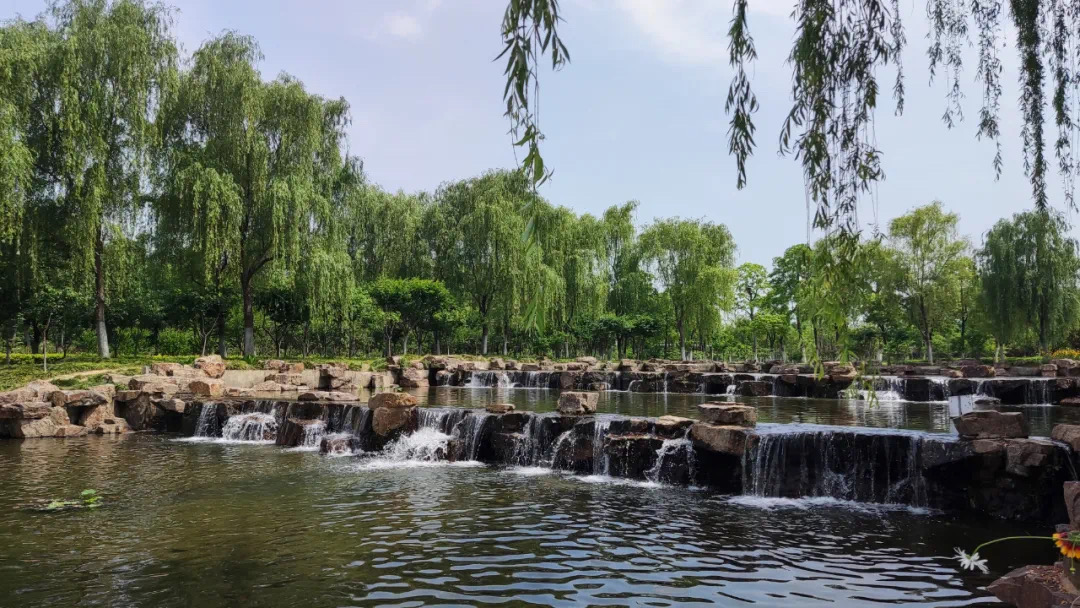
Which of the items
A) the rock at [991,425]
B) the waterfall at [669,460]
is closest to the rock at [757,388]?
the waterfall at [669,460]

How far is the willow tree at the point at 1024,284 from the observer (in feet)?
108

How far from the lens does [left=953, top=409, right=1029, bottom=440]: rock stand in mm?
9680

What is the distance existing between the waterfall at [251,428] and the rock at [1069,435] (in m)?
15.7

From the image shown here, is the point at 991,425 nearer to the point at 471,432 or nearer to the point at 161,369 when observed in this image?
the point at 471,432

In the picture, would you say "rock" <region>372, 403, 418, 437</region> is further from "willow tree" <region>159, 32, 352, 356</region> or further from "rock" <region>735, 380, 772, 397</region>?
"rock" <region>735, 380, 772, 397</region>

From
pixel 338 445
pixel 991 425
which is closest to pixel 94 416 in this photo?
pixel 338 445

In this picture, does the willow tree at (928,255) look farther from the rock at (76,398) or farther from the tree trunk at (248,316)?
the rock at (76,398)

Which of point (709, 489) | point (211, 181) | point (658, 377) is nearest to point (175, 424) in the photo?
point (211, 181)

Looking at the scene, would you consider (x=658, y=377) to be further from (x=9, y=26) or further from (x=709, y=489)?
(x=9, y=26)

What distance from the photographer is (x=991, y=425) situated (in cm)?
984

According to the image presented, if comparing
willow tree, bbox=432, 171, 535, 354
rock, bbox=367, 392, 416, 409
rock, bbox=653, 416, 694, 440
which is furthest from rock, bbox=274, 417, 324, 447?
willow tree, bbox=432, 171, 535, 354

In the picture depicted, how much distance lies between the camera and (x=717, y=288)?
133ft

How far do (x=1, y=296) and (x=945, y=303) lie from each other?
49787 mm

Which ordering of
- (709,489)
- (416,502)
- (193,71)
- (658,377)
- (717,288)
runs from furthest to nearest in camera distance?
(717,288)
(658,377)
(193,71)
(709,489)
(416,502)
